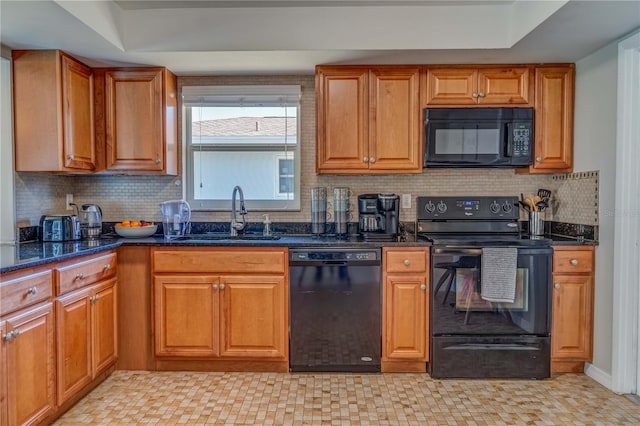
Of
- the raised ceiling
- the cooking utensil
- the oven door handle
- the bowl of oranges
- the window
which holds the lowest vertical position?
the oven door handle

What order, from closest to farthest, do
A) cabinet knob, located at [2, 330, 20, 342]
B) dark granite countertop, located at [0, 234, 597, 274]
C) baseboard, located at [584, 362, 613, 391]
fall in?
cabinet knob, located at [2, 330, 20, 342]
dark granite countertop, located at [0, 234, 597, 274]
baseboard, located at [584, 362, 613, 391]

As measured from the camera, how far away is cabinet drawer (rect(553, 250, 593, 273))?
2869 millimetres

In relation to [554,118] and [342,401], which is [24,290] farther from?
[554,118]

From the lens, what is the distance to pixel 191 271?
2.89 m

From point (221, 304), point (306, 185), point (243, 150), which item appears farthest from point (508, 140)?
point (221, 304)

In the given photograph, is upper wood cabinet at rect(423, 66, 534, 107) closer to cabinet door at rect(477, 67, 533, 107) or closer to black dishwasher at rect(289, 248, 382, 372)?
cabinet door at rect(477, 67, 533, 107)

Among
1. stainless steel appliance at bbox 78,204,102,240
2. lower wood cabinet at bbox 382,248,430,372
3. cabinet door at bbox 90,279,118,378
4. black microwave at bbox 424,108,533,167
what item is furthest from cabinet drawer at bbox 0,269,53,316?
black microwave at bbox 424,108,533,167

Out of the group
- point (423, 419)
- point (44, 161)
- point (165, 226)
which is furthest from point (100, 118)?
point (423, 419)

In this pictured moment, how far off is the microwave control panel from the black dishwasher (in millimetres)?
1296

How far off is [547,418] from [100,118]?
3458 millimetres

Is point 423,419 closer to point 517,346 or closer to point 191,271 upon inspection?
point 517,346

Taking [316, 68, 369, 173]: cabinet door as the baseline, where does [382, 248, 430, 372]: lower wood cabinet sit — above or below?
below

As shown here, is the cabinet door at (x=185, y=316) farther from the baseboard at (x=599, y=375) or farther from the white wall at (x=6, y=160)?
the baseboard at (x=599, y=375)

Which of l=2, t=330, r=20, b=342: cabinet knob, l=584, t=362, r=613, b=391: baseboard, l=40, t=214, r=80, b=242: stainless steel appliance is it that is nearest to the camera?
l=2, t=330, r=20, b=342: cabinet knob
